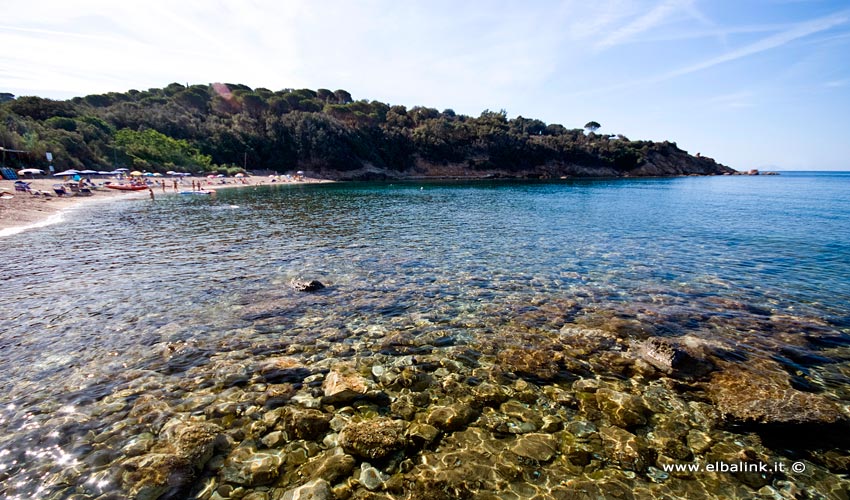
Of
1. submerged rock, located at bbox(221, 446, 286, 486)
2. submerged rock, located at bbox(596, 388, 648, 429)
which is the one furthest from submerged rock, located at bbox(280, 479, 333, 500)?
submerged rock, located at bbox(596, 388, 648, 429)

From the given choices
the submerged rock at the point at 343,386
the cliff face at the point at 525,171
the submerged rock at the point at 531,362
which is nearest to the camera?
the submerged rock at the point at 343,386

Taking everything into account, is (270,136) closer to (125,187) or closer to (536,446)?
(125,187)

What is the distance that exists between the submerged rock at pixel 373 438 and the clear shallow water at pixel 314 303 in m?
2.19

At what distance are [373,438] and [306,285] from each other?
315 inches

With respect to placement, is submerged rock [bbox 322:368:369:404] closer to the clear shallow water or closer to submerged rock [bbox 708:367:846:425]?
the clear shallow water

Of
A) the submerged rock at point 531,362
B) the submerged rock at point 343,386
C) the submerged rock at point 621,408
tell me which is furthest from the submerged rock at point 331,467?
the submerged rock at point 621,408

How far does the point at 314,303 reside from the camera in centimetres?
1159

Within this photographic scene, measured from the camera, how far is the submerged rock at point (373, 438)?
544 centimetres

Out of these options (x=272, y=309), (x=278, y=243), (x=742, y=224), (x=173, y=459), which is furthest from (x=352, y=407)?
(x=742, y=224)

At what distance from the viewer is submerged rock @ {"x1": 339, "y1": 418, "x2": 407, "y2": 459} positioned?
544cm

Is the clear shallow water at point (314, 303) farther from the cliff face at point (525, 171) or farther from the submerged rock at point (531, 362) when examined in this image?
the cliff face at point (525, 171)

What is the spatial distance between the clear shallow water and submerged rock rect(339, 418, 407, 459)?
7.17 feet

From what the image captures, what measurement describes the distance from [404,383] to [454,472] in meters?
2.35

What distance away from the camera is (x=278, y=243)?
21.0 meters
